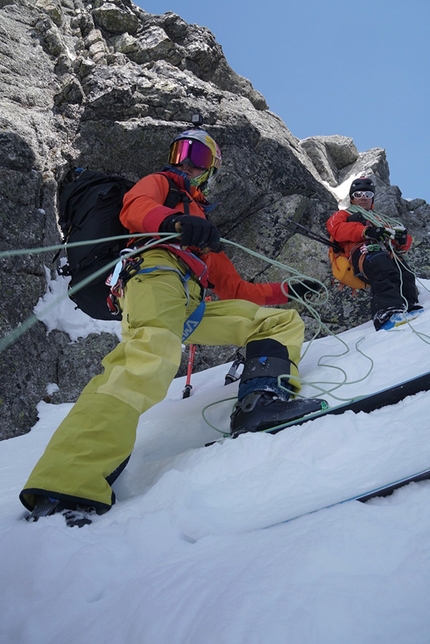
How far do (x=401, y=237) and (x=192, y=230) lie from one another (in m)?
3.67

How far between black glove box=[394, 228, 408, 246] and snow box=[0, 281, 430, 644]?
364 centimetres

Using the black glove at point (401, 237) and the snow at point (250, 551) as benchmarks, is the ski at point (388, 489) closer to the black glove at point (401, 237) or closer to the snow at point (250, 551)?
the snow at point (250, 551)

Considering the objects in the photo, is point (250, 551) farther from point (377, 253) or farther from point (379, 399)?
point (377, 253)

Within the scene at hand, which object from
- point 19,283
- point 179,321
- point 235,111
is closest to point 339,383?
point 179,321

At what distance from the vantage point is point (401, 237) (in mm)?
5371

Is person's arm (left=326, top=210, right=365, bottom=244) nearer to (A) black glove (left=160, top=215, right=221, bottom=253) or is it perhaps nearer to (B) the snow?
(A) black glove (left=160, top=215, right=221, bottom=253)

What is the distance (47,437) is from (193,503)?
3.10 metres

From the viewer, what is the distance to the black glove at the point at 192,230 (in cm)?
265

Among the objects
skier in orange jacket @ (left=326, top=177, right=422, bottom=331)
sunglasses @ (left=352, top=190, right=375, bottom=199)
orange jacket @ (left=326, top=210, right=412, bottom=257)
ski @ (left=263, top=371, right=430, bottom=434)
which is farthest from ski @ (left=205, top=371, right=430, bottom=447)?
sunglasses @ (left=352, top=190, right=375, bottom=199)

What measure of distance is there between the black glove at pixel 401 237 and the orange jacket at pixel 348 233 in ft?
0.13

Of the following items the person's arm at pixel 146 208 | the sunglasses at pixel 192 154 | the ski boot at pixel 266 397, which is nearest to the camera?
the ski boot at pixel 266 397

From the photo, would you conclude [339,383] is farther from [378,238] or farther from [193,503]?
[378,238]

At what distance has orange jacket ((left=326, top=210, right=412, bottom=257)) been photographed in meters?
5.41

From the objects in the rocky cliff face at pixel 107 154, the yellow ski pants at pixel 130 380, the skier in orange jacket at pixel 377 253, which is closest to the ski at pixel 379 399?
the yellow ski pants at pixel 130 380
